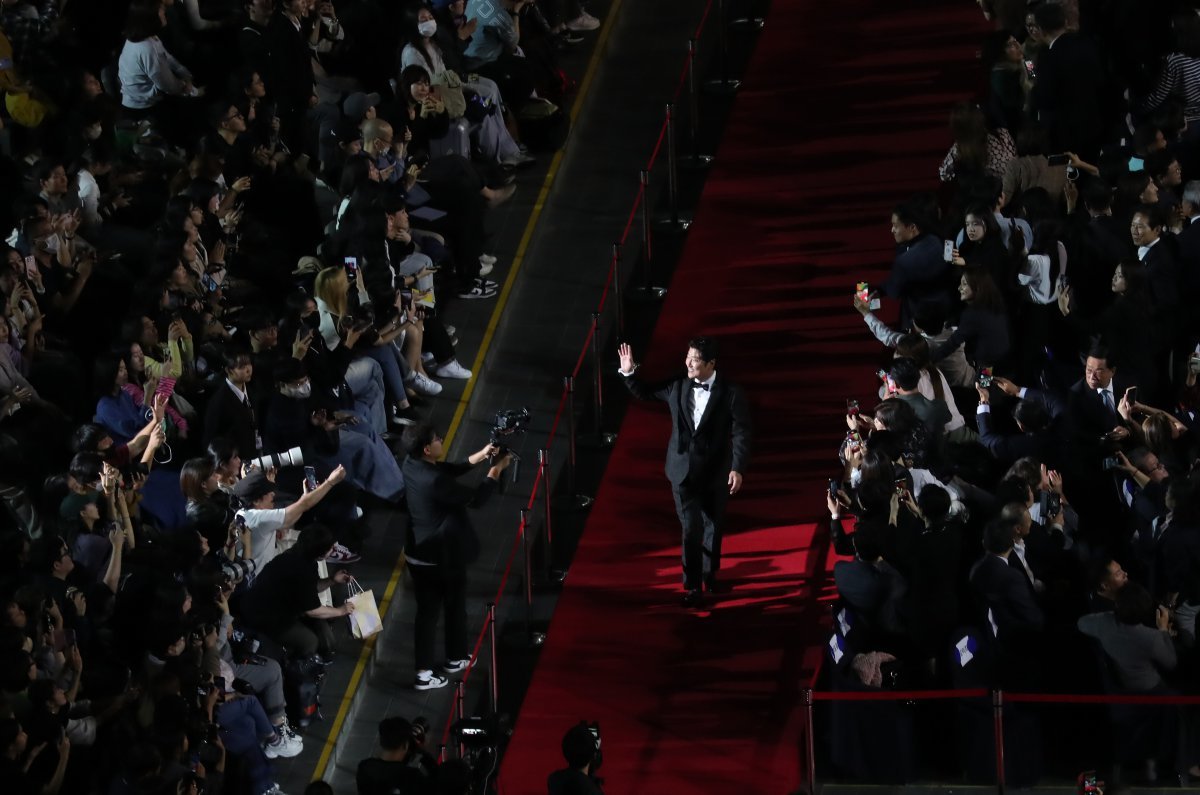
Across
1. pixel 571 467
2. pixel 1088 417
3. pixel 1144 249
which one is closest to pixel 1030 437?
pixel 1088 417

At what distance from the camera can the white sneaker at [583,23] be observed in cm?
1923

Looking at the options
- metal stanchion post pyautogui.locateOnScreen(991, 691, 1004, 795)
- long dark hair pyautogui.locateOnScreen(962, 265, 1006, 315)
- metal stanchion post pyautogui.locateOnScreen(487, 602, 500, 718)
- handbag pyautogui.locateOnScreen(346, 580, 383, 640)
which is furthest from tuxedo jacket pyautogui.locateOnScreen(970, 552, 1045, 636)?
handbag pyautogui.locateOnScreen(346, 580, 383, 640)

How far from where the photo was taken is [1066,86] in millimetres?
16094

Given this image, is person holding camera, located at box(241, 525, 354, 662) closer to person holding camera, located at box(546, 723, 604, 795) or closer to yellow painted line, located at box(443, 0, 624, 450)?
person holding camera, located at box(546, 723, 604, 795)

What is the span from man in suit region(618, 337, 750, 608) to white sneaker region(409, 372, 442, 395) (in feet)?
6.79

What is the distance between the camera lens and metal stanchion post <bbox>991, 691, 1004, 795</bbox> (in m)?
12.0

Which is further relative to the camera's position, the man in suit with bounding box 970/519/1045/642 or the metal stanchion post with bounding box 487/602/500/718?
the metal stanchion post with bounding box 487/602/500/718

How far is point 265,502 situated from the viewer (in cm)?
1340

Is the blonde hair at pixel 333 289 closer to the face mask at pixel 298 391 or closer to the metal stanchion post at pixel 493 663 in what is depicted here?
the face mask at pixel 298 391

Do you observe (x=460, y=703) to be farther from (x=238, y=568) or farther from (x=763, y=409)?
(x=763, y=409)

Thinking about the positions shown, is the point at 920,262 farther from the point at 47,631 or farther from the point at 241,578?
the point at 47,631

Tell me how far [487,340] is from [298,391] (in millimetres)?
2495

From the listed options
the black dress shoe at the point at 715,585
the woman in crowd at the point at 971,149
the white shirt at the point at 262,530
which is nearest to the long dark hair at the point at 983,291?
the woman in crowd at the point at 971,149

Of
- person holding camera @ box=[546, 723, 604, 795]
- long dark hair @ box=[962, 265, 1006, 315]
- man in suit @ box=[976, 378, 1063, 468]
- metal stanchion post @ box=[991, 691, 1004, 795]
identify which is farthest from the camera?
long dark hair @ box=[962, 265, 1006, 315]
